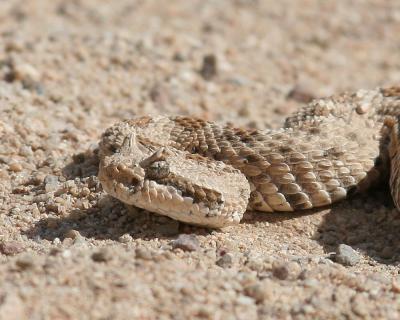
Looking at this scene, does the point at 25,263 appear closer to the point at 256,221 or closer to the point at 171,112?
the point at 256,221

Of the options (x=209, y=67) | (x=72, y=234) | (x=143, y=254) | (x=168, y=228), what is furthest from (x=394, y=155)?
(x=209, y=67)

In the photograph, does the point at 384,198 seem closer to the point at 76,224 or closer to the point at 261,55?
the point at 76,224

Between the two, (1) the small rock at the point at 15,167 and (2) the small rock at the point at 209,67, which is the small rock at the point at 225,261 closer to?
(1) the small rock at the point at 15,167

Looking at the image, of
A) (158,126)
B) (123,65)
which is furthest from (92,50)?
(158,126)

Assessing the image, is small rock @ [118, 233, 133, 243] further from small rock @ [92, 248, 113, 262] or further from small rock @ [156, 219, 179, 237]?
small rock @ [92, 248, 113, 262]

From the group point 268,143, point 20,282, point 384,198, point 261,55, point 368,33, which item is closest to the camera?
point 20,282

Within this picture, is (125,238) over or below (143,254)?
below

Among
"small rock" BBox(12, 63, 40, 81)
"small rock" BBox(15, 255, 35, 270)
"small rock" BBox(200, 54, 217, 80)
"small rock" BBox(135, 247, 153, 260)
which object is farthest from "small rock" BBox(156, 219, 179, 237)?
"small rock" BBox(200, 54, 217, 80)
